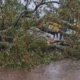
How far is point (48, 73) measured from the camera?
6.35 m

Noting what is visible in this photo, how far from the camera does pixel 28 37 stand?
269 inches

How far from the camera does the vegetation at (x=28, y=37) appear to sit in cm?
650

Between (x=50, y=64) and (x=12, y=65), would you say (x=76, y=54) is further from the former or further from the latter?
(x=12, y=65)

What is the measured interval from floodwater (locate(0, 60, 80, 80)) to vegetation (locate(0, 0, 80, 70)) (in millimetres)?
213

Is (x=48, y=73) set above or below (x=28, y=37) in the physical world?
below

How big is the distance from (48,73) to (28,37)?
3.75ft

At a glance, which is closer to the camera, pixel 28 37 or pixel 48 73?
pixel 48 73

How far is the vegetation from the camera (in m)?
6.50

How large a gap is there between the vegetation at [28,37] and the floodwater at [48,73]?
213mm

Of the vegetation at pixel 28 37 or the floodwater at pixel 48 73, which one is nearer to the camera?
the floodwater at pixel 48 73

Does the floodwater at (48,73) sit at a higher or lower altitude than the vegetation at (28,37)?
lower

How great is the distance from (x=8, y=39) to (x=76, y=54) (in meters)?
2.08

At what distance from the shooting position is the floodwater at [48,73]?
593 centimetres

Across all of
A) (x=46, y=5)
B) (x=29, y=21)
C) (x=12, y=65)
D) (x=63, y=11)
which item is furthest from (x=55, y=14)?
(x=12, y=65)
